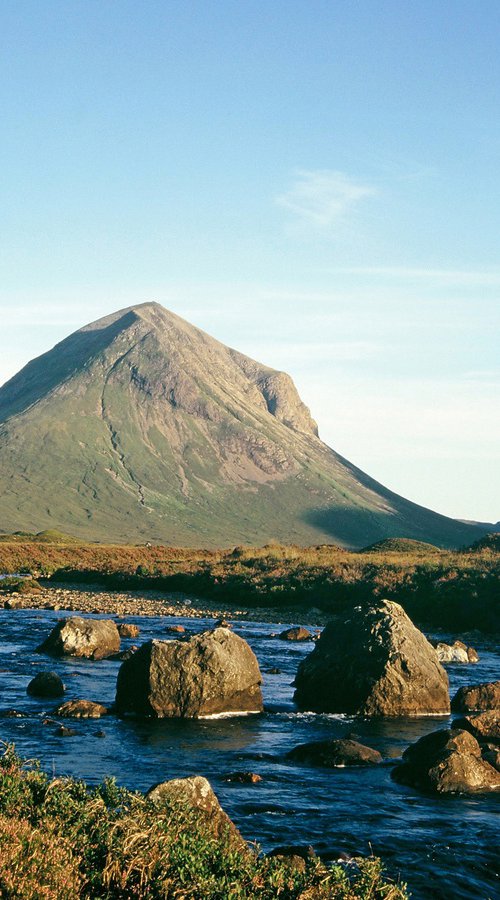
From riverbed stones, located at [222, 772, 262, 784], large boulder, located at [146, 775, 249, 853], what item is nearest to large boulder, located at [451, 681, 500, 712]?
riverbed stones, located at [222, 772, 262, 784]

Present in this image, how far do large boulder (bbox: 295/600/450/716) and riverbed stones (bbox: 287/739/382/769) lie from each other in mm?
4907

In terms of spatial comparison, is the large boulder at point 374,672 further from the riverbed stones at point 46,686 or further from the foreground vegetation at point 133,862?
the foreground vegetation at point 133,862

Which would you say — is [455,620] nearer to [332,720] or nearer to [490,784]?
[332,720]

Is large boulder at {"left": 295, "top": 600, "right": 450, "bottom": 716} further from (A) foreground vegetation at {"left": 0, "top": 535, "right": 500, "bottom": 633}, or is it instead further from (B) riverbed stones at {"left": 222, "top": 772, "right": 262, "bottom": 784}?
(A) foreground vegetation at {"left": 0, "top": 535, "right": 500, "bottom": 633}

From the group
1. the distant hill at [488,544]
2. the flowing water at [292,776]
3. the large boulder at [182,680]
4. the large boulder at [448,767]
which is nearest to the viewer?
the flowing water at [292,776]

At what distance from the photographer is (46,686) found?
2662 centimetres

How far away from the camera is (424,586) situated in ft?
187

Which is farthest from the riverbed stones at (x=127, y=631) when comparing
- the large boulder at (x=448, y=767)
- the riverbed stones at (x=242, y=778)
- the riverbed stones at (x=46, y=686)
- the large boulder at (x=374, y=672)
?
the large boulder at (x=448, y=767)

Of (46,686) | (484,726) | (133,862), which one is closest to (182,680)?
(46,686)

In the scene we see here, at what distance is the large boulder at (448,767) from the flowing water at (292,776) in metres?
0.38

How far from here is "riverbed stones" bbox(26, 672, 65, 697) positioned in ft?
87.2

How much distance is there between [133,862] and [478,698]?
18098 millimetres

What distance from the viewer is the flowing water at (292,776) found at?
14.5 m

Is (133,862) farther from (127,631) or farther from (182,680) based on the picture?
(127,631)
